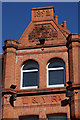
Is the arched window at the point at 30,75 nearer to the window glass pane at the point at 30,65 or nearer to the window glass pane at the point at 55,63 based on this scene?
the window glass pane at the point at 30,65

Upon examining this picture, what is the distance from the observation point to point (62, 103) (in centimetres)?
1598

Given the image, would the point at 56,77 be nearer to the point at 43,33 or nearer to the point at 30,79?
the point at 30,79

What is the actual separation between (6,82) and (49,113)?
121 inches

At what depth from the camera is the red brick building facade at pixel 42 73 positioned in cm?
1595

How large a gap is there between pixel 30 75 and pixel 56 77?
1609 millimetres

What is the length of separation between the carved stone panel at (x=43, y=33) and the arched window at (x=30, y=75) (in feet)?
5.33

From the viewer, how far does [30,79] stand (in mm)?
17328

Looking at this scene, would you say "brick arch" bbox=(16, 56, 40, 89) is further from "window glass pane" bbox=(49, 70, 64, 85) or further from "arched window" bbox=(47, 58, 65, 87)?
"window glass pane" bbox=(49, 70, 64, 85)

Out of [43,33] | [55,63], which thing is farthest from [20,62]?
[43,33]

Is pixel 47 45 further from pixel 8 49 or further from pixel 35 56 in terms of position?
pixel 8 49

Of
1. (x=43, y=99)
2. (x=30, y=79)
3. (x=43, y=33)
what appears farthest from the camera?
(x=43, y=33)

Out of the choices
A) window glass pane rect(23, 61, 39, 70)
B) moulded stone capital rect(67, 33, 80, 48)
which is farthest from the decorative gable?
window glass pane rect(23, 61, 39, 70)

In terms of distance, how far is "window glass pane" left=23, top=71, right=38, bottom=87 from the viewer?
17156 mm

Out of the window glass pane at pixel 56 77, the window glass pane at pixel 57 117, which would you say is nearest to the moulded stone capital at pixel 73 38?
the window glass pane at pixel 56 77
